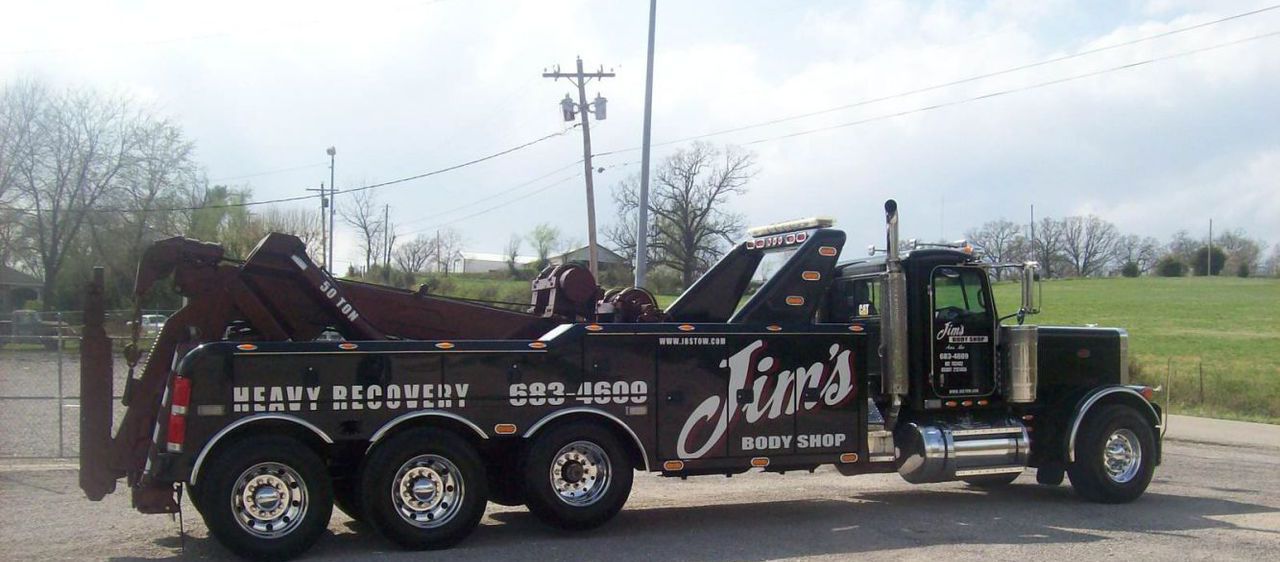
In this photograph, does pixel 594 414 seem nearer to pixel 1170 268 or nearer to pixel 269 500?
pixel 269 500

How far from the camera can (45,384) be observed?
77.1 ft

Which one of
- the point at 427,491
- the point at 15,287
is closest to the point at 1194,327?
the point at 427,491

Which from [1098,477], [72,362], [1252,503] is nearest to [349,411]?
[1098,477]

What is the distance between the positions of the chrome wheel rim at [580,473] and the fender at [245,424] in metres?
1.93

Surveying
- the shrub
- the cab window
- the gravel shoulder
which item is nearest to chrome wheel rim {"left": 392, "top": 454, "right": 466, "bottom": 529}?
the gravel shoulder

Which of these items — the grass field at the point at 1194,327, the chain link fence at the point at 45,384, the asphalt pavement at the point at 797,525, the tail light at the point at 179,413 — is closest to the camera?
the tail light at the point at 179,413

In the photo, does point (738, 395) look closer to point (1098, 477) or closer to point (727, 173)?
point (1098, 477)

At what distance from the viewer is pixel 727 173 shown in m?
47.2

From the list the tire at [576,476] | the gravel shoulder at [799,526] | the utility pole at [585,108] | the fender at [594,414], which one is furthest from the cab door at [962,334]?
the utility pole at [585,108]

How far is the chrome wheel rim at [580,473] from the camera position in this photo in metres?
9.24

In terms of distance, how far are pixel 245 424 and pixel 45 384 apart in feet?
59.5

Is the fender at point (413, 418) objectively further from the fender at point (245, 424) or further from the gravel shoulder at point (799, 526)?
the gravel shoulder at point (799, 526)

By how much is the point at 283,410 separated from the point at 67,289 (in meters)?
38.9

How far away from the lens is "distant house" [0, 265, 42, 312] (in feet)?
140
